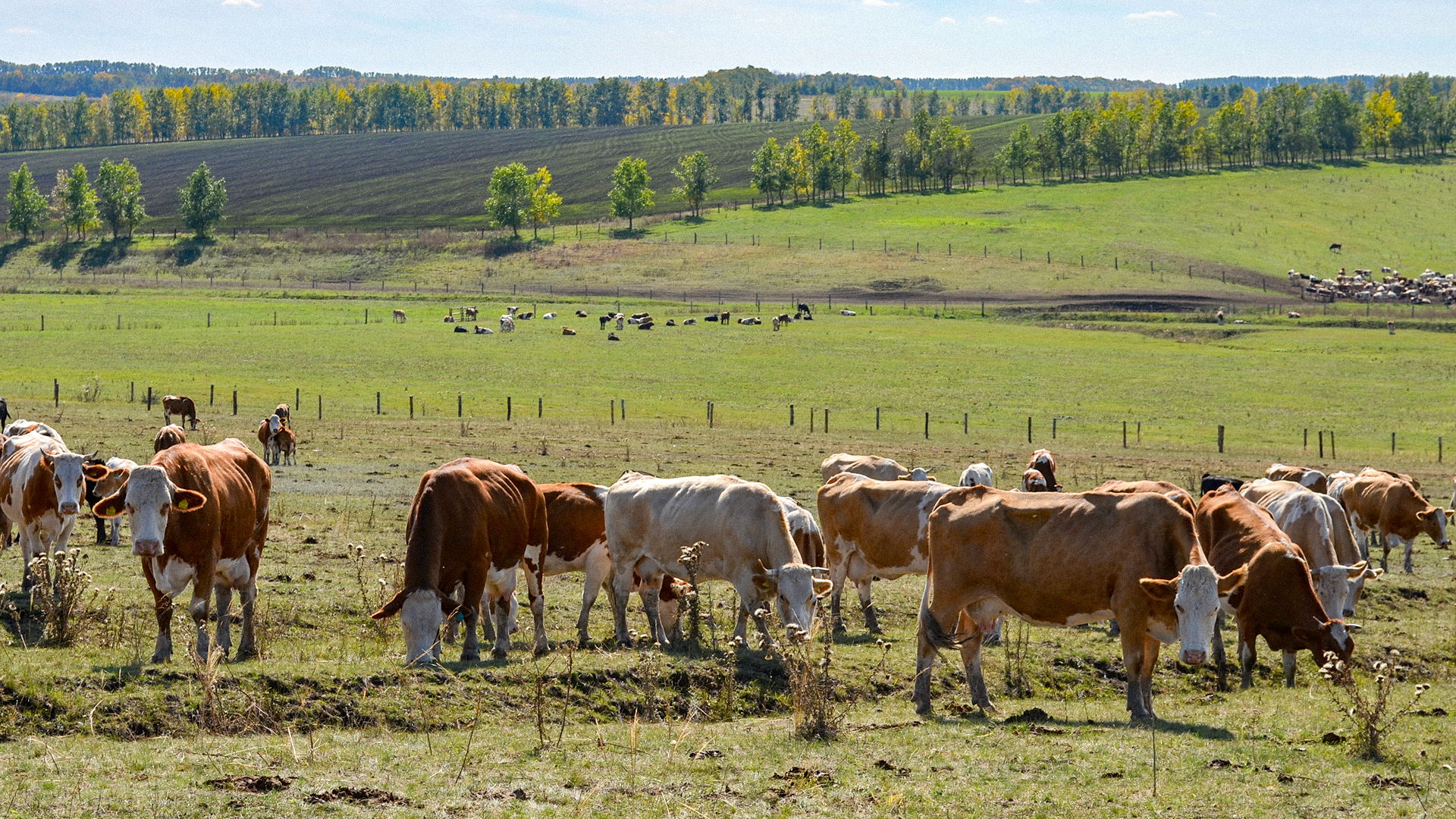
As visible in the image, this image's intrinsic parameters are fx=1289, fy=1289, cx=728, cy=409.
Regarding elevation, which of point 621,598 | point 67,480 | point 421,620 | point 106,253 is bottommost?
point 621,598

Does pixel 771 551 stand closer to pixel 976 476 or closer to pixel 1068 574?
pixel 1068 574

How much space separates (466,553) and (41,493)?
21.9ft

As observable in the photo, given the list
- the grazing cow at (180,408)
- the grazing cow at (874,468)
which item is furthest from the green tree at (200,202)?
the grazing cow at (874,468)

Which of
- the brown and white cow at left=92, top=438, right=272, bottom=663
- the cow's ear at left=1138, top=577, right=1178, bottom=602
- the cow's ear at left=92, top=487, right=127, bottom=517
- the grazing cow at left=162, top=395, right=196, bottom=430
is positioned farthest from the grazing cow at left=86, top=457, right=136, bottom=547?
the grazing cow at left=162, top=395, right=196, bottom=430

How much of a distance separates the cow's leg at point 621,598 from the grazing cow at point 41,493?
6617 mm

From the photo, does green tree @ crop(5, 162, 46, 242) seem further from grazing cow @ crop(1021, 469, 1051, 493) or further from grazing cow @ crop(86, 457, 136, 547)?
grazing cow @ crop(1021, 469, 1051, 493)

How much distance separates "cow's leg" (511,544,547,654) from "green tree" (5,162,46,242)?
476 ft

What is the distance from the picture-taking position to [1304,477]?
2692 centimetres

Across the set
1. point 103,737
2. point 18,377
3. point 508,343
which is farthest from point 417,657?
point 508,343

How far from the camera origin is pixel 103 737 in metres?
10.8

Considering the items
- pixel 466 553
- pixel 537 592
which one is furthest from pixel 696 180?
pixel 466 553

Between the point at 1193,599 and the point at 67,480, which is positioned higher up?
the point at 67,480

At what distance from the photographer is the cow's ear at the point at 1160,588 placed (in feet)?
40.3

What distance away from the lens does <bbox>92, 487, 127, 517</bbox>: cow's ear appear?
13.4m
